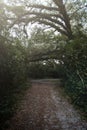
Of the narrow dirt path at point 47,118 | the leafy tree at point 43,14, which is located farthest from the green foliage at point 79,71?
the leafy tree at point 43,14

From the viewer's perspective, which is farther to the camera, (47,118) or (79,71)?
(79,71)

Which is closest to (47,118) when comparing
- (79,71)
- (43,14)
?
(79,71)

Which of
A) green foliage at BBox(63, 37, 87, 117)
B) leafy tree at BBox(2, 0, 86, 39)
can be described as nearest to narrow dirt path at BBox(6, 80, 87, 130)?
green foliage at BBox(63, 37, 87, 117)

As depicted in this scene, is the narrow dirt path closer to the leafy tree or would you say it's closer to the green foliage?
the green foliage

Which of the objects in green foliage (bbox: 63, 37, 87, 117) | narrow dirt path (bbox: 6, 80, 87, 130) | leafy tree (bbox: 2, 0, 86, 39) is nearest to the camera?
narrow dirt path (bbox: 6, 80, 87, 130)

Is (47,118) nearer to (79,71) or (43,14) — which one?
(79,71)

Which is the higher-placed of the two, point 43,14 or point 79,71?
point 43,14

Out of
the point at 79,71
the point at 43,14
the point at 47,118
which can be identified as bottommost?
the point at 47,118

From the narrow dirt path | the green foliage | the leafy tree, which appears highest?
the leafy tree

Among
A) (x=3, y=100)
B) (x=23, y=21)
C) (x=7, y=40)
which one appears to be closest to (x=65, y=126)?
(x=3, y=100)

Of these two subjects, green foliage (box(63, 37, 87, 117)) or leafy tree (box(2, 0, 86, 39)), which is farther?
leafy tree (box(2, 0, 86, 39))

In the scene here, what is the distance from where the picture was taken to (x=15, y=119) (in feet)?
27.9

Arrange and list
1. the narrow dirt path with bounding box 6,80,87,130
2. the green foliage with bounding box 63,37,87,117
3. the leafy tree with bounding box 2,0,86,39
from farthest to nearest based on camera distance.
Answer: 1. the leafy tree with bounding box 2,0,86,39
2. the green foliage with bounding box 63,37,87,117
3. the narrow dirt path with bounding box 6,80,87,130

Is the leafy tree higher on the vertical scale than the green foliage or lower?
higher
